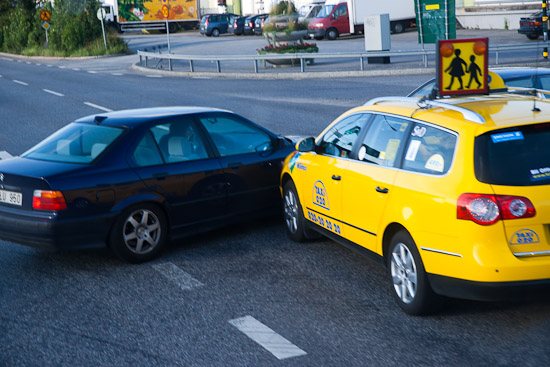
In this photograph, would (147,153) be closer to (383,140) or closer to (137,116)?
(137,116)

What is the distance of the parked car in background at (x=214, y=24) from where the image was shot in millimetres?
64375

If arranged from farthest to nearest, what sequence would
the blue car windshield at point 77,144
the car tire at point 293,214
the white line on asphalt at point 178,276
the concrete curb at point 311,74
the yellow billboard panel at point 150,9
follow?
the yellow billboard panel at point 150,9
the concrete curb at point 311,74
the car tire at point 293,214
the blue car windshield at point 77,144
the white line on asphalt at point 178,276

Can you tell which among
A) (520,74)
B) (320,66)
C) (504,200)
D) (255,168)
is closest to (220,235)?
(255,168)

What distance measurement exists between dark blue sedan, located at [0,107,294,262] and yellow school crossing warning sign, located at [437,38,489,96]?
7.82 feet

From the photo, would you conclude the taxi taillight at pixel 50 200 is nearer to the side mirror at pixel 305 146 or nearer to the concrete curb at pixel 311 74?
the side mirror at pixel 305 146

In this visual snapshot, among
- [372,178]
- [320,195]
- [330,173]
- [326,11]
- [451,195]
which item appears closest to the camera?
[451,195]

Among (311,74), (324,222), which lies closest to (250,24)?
(311,74)

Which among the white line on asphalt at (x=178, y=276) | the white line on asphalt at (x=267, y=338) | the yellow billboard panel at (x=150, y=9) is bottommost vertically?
the white line on asphalt at (x=267, y=338)

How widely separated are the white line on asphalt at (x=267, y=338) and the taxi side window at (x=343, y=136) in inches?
68.8

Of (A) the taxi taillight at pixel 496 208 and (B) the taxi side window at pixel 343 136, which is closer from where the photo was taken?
(A) the taxi taillight at pixel 496 208

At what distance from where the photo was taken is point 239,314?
5766mm

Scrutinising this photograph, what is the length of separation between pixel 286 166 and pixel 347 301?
2150mm

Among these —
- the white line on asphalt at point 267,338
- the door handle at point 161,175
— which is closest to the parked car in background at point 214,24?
the door handle at point 161,175

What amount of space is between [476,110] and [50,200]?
3489 millimetres
